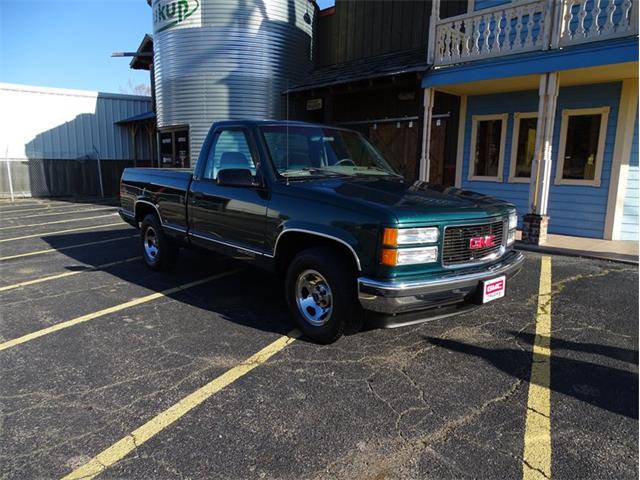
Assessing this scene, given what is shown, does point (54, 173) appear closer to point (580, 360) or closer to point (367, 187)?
point (367, 187)

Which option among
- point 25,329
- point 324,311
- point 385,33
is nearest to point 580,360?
point 324,311

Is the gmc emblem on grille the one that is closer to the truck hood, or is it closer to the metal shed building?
the truck hood

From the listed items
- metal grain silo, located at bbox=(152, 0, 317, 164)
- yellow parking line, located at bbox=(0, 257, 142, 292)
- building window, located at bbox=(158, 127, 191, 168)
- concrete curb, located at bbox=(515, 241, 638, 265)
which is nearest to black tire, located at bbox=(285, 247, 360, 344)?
yellow parking line, located at bbox=(0, 257, 142, 292)

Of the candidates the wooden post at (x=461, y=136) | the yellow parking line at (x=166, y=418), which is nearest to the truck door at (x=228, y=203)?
the yellow parking line at (x=166, y=418)

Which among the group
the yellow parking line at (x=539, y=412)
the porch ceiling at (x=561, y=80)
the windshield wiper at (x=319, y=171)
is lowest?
the yellow parking line at (x=539, y=412)

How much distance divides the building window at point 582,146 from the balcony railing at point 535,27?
165cm

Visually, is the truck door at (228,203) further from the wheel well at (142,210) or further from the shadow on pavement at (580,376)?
the shadow on pavement at (580,376)

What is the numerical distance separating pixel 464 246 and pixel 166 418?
8.20 ft

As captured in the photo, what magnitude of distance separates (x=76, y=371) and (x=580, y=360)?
13.0 feet

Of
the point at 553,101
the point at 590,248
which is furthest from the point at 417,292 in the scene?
the point at 553,101

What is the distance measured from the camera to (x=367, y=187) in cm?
396

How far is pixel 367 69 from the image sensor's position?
11.7 metres

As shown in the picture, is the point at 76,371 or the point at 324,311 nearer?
the point at 76,371

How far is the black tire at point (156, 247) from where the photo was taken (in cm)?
600
